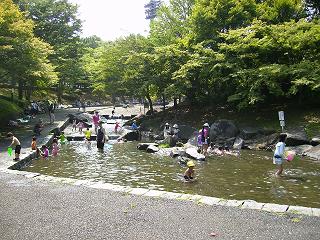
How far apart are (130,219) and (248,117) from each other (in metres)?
22.2

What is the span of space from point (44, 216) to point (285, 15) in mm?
29131

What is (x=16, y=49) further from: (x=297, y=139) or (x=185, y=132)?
(x=297, y=139)

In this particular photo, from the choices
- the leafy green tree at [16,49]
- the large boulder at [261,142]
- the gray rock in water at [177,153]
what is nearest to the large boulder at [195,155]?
the gray rock in water at [177,153]

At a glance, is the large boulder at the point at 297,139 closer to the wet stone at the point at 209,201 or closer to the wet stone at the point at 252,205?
the wet stone at the point at 252,205

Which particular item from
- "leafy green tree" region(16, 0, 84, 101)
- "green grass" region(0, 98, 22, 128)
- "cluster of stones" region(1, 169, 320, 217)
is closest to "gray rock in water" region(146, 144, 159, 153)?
"cluster of stones" region(1, 169, 320, 217)

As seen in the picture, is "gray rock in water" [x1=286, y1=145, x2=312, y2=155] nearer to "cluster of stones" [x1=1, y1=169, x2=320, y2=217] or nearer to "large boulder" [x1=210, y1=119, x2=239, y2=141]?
"large boulder" [x1=210, y1=119, x2=239, y2=141]

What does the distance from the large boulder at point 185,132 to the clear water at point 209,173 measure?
20.5 feet

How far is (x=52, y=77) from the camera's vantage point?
31.4 m

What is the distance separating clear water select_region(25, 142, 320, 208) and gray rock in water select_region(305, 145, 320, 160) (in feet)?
2.72

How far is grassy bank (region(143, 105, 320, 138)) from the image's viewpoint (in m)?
24.6

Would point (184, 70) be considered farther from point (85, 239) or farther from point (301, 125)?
point (85, 239)

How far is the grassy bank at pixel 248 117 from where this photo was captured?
967 inches

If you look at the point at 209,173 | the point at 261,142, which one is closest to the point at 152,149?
the point at 209,173

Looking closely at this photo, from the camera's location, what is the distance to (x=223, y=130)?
25734mm
